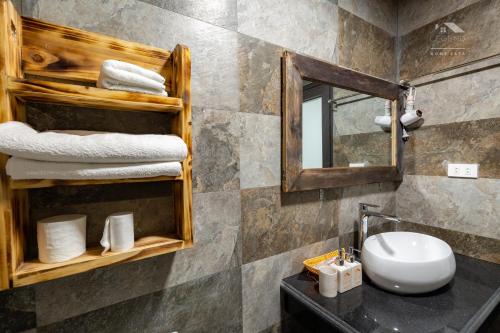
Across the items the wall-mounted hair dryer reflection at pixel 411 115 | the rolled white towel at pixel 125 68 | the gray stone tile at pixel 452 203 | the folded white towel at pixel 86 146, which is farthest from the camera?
the wall-mounted hair dryer reflection at pixel 411 115

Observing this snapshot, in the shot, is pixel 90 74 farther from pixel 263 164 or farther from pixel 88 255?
pixel 263 164

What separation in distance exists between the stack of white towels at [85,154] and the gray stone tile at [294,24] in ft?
2.12

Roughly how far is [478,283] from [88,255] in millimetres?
1561

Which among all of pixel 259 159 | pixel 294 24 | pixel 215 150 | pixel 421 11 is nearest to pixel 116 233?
pixel 215 150

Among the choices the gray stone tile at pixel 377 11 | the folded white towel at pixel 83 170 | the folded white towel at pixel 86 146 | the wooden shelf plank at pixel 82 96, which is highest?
the gray stone tile at pixel 377 11

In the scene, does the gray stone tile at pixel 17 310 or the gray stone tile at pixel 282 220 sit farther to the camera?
the gray stone tile at pixel 282 220

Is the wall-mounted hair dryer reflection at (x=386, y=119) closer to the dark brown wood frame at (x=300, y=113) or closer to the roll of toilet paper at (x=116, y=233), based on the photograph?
the dark brown wood frame at (x=300, y=113)

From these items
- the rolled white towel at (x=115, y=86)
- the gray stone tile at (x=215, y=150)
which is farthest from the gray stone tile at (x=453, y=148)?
the rolled white towel at (x=115, y=86)

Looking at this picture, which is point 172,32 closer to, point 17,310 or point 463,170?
point 17,310

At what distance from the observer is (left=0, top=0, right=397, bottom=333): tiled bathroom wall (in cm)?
67

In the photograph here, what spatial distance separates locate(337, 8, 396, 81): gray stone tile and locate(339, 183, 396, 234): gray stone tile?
0.73m

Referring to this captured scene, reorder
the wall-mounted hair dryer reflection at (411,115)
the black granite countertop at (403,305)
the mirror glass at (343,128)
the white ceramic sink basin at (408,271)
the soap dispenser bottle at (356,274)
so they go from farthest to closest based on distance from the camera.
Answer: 1. the wall-mounted hair dryer reflection at (411,115)
2. the mirror glass at (343,128)
3. the soap dispenser bottle at (356,274)
4. the white ceramic sink basin at (408,271)
5. the black granite countertop at (403,305)

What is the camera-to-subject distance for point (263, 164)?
1.00 m

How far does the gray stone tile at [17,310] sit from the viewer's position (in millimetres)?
590
